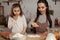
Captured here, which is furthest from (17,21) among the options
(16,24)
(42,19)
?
(42,19)

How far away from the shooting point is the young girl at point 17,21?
120cm

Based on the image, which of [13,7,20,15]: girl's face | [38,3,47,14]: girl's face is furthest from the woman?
[13,7,20,15]: girl's face

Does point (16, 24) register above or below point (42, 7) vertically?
below

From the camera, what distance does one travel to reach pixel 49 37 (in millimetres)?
1138

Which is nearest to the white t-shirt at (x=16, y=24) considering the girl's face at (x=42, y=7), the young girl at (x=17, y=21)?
the young girl at (x=17, y=21)

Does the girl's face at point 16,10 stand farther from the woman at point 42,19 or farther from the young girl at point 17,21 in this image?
the woman at point 42,19

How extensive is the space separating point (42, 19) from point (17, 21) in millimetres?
165

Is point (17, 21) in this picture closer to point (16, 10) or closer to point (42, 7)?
point (16, 10)

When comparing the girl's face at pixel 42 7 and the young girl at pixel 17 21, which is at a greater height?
the girl's face at pixel 42 7

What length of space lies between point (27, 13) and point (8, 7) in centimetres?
13

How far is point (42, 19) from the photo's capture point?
3.97ft

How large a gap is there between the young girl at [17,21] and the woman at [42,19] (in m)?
0.07

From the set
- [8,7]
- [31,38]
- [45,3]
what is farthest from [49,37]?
[8,7]

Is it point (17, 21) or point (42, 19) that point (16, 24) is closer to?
point (17, 21)
